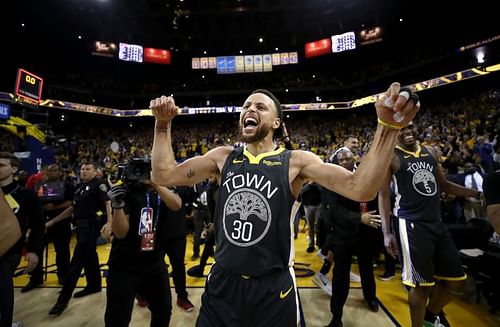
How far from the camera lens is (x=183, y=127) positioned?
29.0m

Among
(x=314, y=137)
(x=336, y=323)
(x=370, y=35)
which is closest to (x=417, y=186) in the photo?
(x=336, y=323)

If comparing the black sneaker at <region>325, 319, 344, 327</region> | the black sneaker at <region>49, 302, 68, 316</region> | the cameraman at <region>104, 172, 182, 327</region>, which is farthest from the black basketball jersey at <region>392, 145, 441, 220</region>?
the black sneaker at <region>49, 302, 68, 316</region>

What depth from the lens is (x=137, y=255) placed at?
2430 mm

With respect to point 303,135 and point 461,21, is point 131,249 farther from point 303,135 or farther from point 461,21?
point 461,21

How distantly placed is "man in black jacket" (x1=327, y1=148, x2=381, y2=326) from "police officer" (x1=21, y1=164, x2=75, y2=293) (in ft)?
14.8

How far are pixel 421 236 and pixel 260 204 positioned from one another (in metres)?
2.08

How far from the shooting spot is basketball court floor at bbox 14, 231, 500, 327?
3447mm

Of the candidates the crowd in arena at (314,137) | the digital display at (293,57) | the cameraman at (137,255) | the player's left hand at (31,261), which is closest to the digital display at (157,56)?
the crowd in arena at (314,137)

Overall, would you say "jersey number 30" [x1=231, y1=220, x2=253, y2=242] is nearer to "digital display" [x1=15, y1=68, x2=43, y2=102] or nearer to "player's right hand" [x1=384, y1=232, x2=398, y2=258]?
"player's right hand" [x1=384, y1=232, x2=398, y2=258]

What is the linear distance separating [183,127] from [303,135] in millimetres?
12725

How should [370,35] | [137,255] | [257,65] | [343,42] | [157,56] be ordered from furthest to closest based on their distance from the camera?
1. [157,56]
2. [257,65]
3. [343,42]
4. [370,35]
5. [137,255]

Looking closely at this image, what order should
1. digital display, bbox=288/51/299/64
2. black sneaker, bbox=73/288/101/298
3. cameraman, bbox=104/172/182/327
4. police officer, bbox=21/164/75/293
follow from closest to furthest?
cameraman, bbox=104/172/182/327 → black sneaker, bbox=73/288/101/298 → police officer, bbox=21/164/75/293 → digital display, bbox=288/51/299/64

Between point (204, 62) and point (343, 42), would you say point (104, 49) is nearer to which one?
point (204, 62)

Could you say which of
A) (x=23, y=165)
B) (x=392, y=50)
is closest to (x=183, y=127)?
(x=23, y=165)
